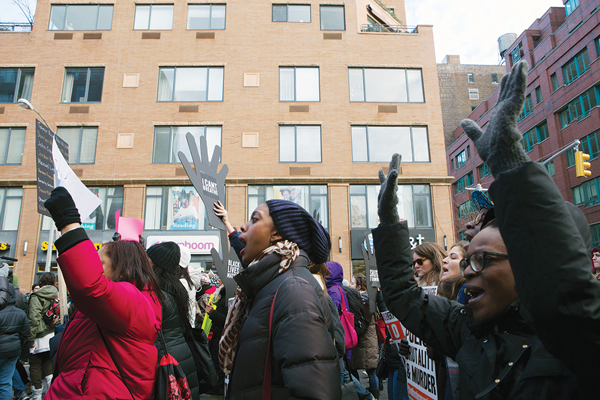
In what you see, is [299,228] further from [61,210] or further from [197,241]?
[197,241]

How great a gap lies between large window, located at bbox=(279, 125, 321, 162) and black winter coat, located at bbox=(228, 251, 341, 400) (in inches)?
778

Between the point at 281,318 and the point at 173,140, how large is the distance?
2116cm

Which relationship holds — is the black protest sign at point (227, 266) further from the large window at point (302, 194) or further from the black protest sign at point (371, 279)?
the large window at point (302, 194)

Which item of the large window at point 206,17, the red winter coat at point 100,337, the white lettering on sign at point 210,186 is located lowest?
the red winter coat at point 100,337

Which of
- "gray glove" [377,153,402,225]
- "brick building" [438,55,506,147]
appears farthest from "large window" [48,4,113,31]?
"brick building" [438,55,506,147]

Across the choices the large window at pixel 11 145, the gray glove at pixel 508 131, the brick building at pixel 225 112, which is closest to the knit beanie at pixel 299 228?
the gray glove at pixel 508 131

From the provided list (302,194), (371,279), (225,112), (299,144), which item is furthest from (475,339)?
(225,112)

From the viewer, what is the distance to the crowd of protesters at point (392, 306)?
1.00 m

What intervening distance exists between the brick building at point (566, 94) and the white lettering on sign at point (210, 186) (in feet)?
90.6

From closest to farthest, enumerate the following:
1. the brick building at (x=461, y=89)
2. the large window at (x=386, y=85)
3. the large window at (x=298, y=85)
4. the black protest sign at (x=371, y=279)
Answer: the black protest sign at (x=371, y=279) < the large window at (x=298, y=85) < the large window at (x=386, y=85) < the brick building at (x=461, y=89)

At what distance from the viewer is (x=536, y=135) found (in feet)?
121

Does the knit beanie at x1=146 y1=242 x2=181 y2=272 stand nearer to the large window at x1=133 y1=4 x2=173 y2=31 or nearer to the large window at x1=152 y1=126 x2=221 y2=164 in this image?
the large window at x1=152 y1=126 x2=221 y2=164

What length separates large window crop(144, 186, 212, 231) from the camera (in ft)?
67.9

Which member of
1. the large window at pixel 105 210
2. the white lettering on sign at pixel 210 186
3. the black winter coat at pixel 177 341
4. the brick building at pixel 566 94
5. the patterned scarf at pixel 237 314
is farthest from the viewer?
the brick building at pixel 566 94
